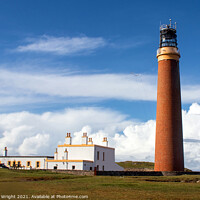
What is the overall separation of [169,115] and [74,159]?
18826mm

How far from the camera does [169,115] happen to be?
5484cm

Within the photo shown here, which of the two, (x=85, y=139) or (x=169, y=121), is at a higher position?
(x=169, y=121)

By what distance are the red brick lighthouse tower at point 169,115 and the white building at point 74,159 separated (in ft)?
34.1

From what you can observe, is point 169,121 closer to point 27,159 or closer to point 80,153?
point 80,153

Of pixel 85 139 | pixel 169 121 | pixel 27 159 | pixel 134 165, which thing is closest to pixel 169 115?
pixel 169 121

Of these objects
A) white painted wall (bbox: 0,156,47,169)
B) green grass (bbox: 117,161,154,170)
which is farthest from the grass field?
green grass (bbox: 117,161,154,170)

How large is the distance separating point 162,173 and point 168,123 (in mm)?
8548

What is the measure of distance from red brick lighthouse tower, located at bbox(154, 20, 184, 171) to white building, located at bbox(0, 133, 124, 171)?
10.4 metres

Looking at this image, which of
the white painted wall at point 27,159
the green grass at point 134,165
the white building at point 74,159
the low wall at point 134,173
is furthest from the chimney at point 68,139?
the green grass at point 134,165

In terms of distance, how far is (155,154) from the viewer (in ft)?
185

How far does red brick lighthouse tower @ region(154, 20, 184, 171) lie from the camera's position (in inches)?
2142

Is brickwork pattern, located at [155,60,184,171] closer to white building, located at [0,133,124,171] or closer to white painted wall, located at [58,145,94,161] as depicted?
white building, located at [0,133,124,171]

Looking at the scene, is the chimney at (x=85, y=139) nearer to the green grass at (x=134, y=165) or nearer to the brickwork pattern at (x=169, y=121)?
the brickwork pattern at (x=169, y=121)

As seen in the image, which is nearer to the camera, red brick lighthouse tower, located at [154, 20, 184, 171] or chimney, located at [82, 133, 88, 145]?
red brick lighthouse tower, located at [154, 20, 184, 171]
